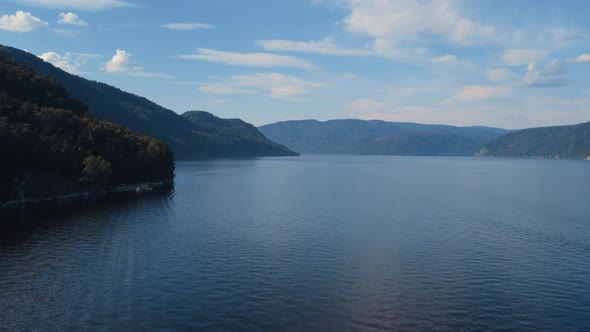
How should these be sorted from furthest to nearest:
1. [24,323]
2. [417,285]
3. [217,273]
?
[217,273] → [417,285] → [24,323]

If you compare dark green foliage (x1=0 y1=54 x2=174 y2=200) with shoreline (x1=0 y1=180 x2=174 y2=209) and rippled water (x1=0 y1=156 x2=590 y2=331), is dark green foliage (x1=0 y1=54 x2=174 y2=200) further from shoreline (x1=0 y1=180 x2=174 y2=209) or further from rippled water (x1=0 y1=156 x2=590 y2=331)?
rippled water (x1=0 y1=156 x2=590 y2=331)

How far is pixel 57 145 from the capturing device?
12125 centimetres

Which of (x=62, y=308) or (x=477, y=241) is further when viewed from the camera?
(x=477, y=241)

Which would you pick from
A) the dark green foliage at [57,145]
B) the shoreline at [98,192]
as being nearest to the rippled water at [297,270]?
the shoreline at [98,192]

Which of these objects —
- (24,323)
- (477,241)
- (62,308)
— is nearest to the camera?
(24,323)

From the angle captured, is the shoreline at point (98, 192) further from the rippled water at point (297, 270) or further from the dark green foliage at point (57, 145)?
the rippled water at point (297, 270)

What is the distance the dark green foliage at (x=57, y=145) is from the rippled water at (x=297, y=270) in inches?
850

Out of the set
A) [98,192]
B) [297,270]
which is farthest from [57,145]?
[297,270]

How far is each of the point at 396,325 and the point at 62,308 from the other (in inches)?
1294

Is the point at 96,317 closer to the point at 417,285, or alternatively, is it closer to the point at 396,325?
the point at 396,325

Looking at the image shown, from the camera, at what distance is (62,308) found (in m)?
44.6

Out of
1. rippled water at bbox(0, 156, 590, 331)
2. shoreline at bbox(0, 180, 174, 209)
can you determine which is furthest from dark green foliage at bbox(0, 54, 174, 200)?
rippled water at bbox(0, 156, 590, 331)

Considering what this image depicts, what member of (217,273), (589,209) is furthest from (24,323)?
(589,209)

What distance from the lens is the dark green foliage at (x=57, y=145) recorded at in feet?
350
